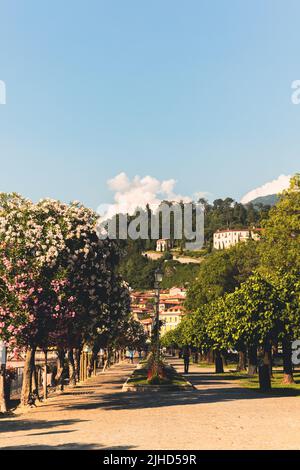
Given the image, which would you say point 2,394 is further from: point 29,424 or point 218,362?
point 218,362

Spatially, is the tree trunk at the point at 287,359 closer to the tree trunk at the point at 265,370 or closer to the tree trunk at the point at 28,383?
the tree trunk at the point at 265,370

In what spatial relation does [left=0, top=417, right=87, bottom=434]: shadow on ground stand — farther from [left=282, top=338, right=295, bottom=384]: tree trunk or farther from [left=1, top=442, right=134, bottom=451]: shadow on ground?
[left=282, top=338, right=295, bottom=384]: tree trunk

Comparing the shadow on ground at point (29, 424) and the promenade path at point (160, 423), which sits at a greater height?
the promenade path at point (160, 423)

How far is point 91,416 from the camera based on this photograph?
25797 mm

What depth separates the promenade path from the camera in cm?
1747

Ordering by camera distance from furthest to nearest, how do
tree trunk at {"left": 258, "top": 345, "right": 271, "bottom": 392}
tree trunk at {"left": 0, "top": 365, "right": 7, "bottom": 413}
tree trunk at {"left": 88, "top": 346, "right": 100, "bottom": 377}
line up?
tree trunk at {"left": 88, "top": 346, "right": 100, "bottom": 377} < tree trunk at {"left": 258, "top": 345, "right": 271, "bottom": 392} < tree trunk at {"left": 0, "top": 365, "right": 7, "bottom": 413}

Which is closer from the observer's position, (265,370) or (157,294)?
(265,370)

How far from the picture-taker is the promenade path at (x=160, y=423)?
688 inches

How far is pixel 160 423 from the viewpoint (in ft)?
72.2

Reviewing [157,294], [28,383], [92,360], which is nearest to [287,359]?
[157,294]

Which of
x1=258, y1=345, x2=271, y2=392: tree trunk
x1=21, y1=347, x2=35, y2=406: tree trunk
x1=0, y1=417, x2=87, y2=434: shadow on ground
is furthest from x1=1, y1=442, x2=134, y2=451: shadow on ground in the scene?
x1=258, y1=345, x2=271, y2=392: tree trunk

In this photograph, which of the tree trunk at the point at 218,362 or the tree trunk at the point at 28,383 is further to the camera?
the tree trunk at the point at 218,362

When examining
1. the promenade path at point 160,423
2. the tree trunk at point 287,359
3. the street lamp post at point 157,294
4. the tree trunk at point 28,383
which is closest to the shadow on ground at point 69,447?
the promenade path at point 160,423
